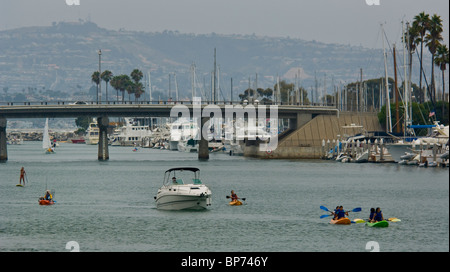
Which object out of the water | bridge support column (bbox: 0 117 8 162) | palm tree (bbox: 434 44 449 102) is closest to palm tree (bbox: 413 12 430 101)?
palm tree (bbox: 434 44 449 102)

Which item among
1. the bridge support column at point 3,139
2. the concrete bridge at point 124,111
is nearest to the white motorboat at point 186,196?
the concrete bridge at point 124,111

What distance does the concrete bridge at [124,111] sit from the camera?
15062 cm

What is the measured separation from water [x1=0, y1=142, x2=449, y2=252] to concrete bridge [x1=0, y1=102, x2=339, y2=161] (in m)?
31.4

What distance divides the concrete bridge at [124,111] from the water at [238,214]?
103 ft

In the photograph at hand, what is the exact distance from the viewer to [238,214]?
65.4m

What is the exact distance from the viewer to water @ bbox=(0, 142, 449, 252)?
49.0m

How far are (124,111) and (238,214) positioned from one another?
302 feet

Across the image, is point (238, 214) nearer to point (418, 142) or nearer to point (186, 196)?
point (186, 196)

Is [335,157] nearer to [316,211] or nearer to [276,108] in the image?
[276,108]

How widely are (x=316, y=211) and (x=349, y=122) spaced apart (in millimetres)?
102434

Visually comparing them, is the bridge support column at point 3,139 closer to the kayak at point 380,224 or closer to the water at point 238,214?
the water at point 238,214

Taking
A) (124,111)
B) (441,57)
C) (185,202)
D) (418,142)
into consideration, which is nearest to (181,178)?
(418,142)

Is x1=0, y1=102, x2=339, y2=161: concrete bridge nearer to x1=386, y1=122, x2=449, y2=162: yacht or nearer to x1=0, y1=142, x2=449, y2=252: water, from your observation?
x1=386, y1=122, x2=449, y2=162: yacht

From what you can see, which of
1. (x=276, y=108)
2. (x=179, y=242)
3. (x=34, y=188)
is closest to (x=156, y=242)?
(x=179, y=242)
